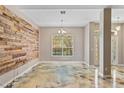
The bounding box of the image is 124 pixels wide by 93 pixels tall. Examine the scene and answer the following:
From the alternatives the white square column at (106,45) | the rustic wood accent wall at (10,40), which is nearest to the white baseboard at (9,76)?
the rustic wood accent wall at (10,40)

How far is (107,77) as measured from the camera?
745cm

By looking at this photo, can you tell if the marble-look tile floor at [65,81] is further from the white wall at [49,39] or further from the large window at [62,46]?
the large window at [62,46]

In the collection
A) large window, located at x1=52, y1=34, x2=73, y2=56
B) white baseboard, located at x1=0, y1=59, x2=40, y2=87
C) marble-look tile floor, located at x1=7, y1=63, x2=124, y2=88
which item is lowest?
marble-look tile floor, located at x1=7, y1=63, x2=124, y2=88

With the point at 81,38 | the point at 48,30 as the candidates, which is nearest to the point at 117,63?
the point at 81,38

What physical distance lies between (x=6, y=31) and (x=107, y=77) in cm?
405

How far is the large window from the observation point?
14.6 m

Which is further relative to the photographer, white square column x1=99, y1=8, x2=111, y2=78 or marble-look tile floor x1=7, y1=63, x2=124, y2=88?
white square column x1=99, y1=8, x2=111, y2=78

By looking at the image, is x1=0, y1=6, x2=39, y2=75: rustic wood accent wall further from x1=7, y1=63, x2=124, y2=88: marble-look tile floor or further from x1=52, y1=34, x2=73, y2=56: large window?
x1=52, y1=34, x2=73, y2=56: large window

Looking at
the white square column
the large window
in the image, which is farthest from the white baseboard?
the large window

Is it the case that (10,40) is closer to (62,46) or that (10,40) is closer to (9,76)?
(9,76)

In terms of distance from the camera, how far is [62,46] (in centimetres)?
1464

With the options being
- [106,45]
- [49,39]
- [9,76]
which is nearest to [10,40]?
[9,76]

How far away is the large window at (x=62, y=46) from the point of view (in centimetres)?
1458
